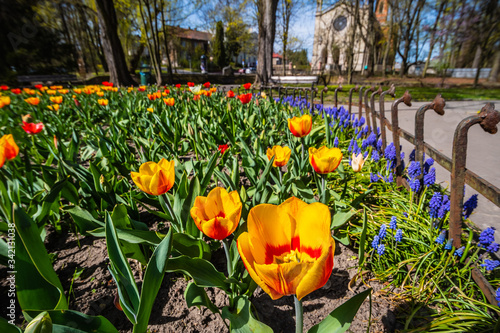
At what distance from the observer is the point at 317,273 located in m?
0.51

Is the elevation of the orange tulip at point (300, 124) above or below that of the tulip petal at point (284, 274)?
above

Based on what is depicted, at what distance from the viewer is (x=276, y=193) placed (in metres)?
1.61

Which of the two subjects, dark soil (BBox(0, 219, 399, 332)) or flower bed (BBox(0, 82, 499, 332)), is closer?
flower bed (BBox(0, 82, 499, 332))

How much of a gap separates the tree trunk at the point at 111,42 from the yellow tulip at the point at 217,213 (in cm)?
1273

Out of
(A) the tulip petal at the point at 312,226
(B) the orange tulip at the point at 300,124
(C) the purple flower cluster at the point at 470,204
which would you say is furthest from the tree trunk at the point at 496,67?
(A) the tulip petal at the point at 312,226

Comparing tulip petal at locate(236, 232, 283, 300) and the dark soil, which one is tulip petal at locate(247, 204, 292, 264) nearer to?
tulip petal at locate(236, 232, 283, 300)

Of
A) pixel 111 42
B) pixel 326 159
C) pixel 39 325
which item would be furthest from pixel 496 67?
pixel 111 42

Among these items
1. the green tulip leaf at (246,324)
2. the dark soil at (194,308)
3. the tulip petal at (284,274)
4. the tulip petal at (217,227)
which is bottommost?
the dark soil at (194,308)

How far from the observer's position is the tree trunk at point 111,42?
10.6 m

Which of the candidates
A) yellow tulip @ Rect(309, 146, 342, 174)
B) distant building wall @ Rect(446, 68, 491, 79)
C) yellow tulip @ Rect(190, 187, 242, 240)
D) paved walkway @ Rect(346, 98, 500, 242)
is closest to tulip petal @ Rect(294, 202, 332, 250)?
yellow tulip @ Rect(190, 187, 242, 240)

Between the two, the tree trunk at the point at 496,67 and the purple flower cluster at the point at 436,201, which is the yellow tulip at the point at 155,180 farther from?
the tree trunk at the point at 496,67

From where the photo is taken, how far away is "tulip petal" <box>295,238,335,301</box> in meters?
0.50

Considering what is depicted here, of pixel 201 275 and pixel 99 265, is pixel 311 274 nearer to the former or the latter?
pixel 201 275

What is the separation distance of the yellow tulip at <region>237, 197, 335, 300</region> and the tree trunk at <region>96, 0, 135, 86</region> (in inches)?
512
